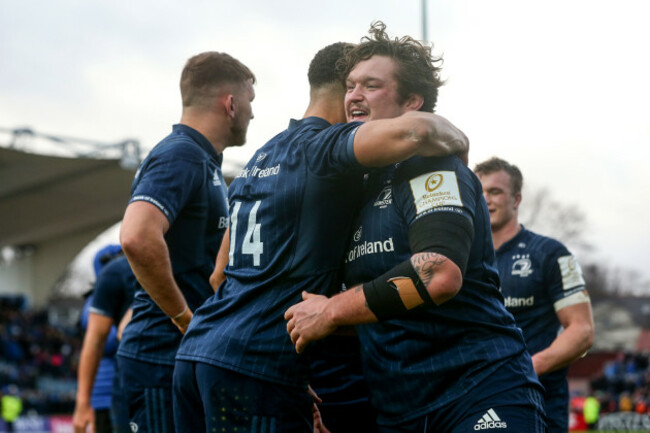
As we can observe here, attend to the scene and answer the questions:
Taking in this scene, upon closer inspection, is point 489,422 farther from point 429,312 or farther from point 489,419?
point 429,312

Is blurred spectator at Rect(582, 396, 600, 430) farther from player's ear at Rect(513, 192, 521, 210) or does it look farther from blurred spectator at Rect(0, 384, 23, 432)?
player's ear at Rect(513, 192, 521, 210)

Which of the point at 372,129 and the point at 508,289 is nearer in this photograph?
the point at 372,129

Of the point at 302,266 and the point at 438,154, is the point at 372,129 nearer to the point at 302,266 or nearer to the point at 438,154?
the point at 438,154

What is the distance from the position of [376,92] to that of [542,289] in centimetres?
263

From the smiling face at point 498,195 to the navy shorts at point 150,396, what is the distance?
8.75ft

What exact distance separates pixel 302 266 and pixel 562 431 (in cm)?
297

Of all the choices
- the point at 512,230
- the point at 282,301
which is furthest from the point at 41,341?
the point at 282,301

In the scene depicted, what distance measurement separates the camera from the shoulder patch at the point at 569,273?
5.15m

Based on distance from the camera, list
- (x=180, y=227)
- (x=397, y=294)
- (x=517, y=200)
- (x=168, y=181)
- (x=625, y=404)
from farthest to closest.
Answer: (x=625, y=404), (x=517, y=200), (x=180, y=227), (x=168, y=181), (x=397, y=294)

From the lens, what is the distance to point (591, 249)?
4278cm

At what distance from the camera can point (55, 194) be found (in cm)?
2670

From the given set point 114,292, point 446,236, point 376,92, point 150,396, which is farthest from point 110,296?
point 446,236

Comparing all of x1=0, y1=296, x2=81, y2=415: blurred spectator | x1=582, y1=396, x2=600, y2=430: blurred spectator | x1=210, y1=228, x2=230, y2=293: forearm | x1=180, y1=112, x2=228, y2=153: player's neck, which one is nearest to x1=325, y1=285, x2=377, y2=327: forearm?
x1=210, y1=228, x2=230, y2=293: forearm

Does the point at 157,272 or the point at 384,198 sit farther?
the point at 157,272
